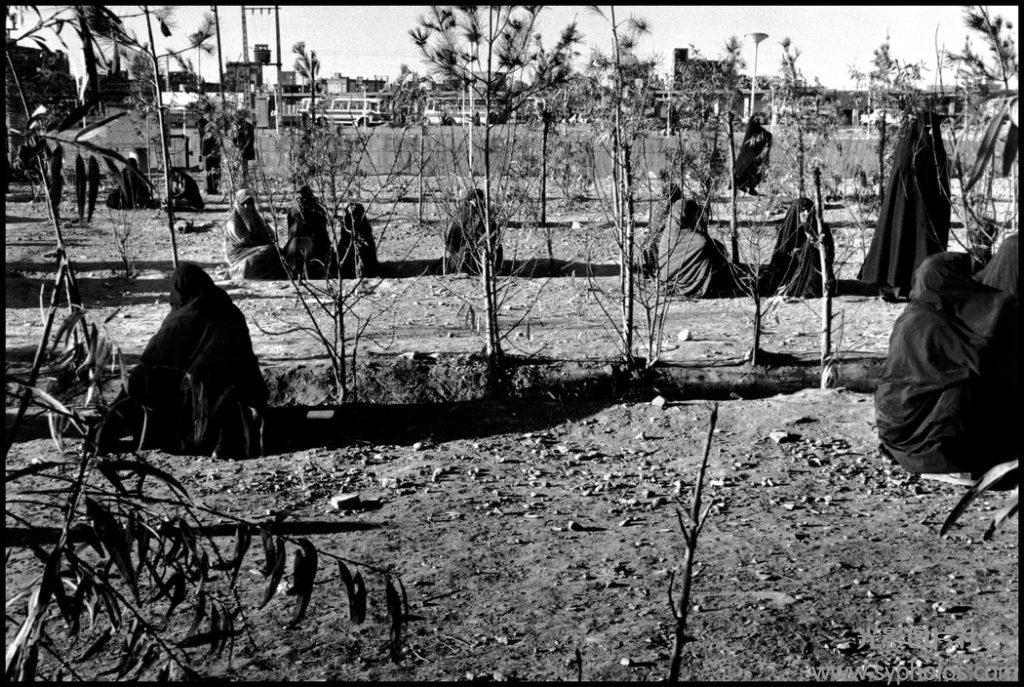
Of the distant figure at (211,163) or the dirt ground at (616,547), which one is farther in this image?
the distant figure at (211,163)

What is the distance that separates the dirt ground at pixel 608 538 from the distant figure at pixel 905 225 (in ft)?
5.26

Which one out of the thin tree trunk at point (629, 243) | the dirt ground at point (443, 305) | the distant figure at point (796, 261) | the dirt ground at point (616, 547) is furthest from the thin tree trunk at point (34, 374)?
the distant figure at point (796, 261)

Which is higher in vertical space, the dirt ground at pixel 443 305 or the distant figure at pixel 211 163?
the distant figure at pixel 211 163

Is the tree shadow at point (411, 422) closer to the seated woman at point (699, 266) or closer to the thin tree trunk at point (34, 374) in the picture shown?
the seated woman at point (699, 266)

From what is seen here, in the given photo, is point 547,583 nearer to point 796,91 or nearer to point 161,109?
point 796,91

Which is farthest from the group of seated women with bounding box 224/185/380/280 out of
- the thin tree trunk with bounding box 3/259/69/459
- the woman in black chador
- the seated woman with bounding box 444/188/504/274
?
the thin tree trunk with bounding box 3/259/69/459

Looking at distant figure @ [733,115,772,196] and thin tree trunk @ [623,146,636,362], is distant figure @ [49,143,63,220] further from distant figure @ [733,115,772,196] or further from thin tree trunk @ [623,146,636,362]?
distant figure @ [733,115,772,196]

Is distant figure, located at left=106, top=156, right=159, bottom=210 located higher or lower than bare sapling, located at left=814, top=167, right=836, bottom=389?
higher

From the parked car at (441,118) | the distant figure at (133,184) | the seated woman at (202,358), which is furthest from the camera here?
the parked car at (441,118)

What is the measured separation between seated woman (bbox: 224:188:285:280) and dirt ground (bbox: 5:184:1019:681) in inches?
105

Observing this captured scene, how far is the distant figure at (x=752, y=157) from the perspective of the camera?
14.1 metres

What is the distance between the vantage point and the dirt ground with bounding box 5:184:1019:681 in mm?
3490

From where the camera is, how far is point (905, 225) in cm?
1002

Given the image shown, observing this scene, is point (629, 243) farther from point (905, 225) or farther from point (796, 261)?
point (905, 225)
